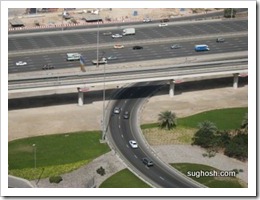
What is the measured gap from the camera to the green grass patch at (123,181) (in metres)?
59.4

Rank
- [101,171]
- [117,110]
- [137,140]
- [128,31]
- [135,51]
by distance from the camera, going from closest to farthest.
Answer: [101,171], [137,140], [117,110], [135,51], [128,31]

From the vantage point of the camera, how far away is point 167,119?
7331 cm

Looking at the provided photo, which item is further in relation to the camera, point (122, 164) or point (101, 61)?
point (101, 61)

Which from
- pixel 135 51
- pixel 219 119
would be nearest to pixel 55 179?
pixel 219 119

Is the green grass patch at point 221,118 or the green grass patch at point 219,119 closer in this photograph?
the green grass patch at point 219,119

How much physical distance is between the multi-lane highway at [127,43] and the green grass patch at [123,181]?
2897 centimetres

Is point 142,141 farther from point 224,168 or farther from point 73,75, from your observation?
point 73,75

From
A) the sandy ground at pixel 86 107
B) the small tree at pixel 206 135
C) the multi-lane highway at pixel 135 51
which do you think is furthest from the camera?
the sandy ground at pixel 86 107

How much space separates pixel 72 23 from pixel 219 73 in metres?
46.8

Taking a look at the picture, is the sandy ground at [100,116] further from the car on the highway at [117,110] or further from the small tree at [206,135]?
the car on the highway at [117,110]

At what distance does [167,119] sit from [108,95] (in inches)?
512

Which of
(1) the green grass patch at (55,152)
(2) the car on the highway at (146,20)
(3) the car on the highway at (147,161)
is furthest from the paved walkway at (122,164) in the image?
(2) the car on the highway at (146,20)

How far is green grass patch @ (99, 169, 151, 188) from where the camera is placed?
195ft

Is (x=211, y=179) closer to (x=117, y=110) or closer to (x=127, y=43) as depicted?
(x=117, y=110)
